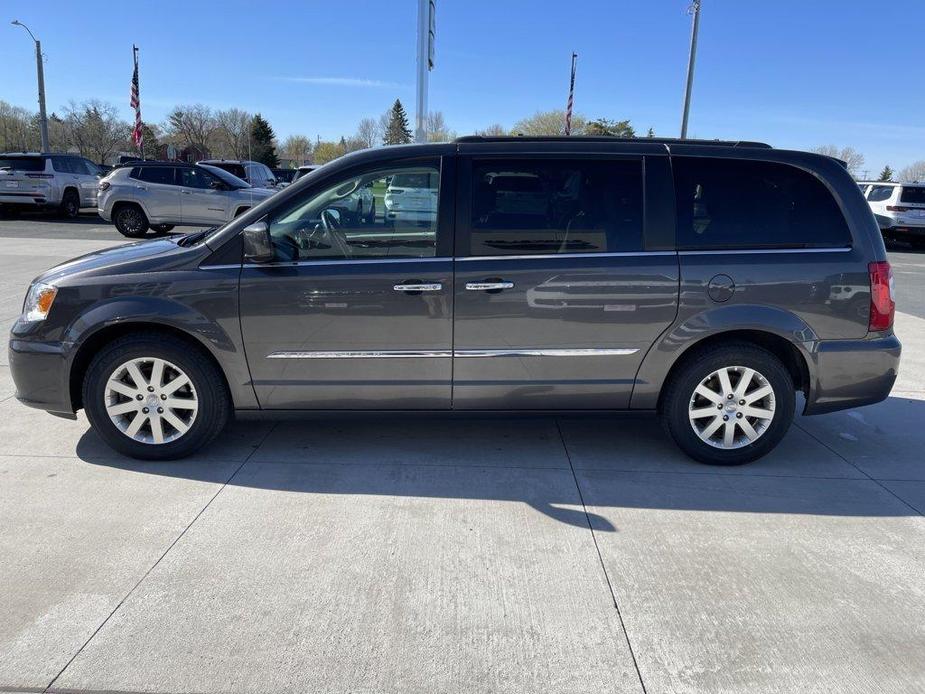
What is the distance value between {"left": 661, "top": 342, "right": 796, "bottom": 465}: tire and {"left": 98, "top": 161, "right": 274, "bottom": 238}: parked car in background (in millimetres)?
14438

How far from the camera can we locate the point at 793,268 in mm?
3934

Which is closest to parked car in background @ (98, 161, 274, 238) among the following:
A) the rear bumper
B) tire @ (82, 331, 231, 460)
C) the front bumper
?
the front bumper

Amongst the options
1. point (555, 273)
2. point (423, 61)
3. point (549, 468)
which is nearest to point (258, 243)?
point (555, 273)

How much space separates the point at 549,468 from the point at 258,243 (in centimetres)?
208

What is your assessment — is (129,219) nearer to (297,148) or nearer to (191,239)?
(191,239)

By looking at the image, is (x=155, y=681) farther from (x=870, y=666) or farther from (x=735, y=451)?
(x=735, y=451)

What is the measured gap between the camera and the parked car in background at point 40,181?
20125mm

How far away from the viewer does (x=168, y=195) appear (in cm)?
1658

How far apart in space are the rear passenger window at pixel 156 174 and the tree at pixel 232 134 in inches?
2364

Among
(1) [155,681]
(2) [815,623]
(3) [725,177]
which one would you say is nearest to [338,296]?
(1) [155,681]

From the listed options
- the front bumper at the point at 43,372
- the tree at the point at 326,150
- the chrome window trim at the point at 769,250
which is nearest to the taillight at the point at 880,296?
the chrome window trim at the point at 769,250

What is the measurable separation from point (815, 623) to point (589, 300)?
1.89 meters

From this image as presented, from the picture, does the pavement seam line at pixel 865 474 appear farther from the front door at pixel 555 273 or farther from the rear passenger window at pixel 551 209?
the rear passenger window at pixel 551 209

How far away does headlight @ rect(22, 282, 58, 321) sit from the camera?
12.9 feet
